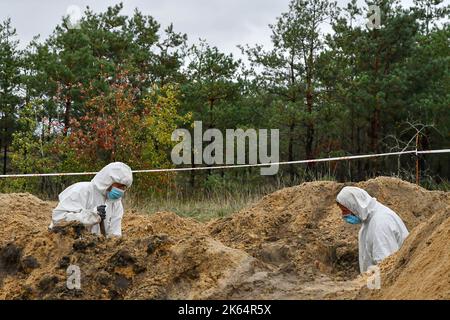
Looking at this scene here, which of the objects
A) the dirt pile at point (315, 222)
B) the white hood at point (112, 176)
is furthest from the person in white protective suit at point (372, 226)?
the white hood at point (112, 176)

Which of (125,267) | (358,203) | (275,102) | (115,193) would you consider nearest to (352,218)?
(358,203)

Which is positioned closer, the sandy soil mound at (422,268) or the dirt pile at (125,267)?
the sandy soil mound at (422,268)

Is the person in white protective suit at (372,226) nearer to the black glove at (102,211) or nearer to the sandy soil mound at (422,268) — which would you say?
the sandy soil mound at (422,268)

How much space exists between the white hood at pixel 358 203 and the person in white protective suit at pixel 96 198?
100 inches

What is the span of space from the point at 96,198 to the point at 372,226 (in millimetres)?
3295

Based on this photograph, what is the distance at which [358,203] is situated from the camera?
27.1 feet

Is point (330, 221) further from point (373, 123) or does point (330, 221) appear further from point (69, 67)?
point (69, 67)

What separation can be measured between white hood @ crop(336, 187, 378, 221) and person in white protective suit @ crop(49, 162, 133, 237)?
255 centimetres

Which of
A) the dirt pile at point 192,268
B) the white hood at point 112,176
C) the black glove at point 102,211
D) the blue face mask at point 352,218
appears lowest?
the dirt pile at point 192,268

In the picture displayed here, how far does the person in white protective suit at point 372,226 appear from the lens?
26.4ft

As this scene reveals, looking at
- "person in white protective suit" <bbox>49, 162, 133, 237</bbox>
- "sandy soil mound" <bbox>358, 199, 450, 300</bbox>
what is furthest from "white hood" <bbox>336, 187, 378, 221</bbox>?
"person in white protective suit" <bbox>49, 162, 133, 237</bbox>

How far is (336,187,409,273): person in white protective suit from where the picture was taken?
26.4 ft

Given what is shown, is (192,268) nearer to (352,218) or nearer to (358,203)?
(358,203)
